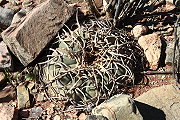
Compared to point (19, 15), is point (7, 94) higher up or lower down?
lower down

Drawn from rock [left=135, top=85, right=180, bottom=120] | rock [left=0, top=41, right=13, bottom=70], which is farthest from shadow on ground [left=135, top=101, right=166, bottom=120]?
rock [left=0, top=41, right=13, bottom=70]

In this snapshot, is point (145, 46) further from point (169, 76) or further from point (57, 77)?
point (57, 77)

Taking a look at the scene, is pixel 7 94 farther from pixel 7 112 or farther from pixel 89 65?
pixel 89 65

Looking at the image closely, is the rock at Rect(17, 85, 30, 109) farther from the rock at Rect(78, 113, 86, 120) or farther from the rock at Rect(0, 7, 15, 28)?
the rock at Rect(0, 7, 15, 28)

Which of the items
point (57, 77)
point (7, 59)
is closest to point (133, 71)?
point (57, 77)

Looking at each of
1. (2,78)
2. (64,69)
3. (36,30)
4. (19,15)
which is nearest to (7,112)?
(2,78)

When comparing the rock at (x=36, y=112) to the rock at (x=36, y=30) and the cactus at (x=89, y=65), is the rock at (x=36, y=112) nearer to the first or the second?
the cactus at (x=89, y=65)
